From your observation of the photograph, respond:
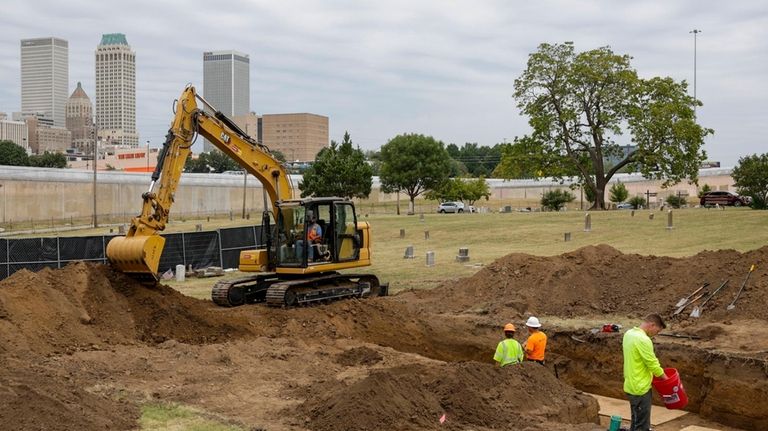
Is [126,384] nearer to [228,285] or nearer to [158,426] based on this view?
[158,426]

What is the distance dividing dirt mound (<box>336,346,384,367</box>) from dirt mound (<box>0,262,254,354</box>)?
113 inches

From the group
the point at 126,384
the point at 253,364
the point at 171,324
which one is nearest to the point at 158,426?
the point at 126,384

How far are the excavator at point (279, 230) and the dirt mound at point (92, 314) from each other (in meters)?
0.78

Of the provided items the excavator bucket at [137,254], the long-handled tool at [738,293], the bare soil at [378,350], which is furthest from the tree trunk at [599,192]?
the excavator bucket at [137,254]

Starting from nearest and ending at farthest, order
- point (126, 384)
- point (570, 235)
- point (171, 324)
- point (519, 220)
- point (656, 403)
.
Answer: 1. point (126, 384)
2. point (656, 403)
3. point (171, 324)
4. point (570, 235)
5. point (519, 220)

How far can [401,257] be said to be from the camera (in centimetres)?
3369

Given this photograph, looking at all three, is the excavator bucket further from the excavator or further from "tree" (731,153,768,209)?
"tree" (731,153,768,209)

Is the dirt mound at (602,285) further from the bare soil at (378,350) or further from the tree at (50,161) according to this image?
the tree at (50,161)

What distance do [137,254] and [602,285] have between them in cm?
1144

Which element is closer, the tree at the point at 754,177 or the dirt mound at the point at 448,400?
the dirt mound at the point at 448,400

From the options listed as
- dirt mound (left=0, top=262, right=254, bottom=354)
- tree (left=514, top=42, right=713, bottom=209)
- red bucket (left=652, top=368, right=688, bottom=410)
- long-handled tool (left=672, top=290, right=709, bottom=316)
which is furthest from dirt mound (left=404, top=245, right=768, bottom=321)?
tree (left=514, top=42, right=713, bottom=209)

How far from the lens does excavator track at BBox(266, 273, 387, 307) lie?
1961 centimetres

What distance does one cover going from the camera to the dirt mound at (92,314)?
1545 cm

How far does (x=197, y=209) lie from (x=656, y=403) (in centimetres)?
6652
